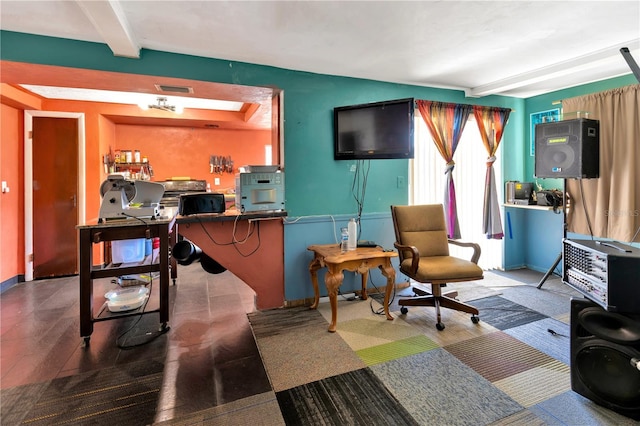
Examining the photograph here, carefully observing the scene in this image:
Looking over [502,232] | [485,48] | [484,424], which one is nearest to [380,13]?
[485,48]

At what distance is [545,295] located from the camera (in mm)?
3354

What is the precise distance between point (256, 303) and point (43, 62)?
267cm

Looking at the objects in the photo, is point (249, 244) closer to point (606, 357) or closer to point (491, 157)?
point (606, 357)

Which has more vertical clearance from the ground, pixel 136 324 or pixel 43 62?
pixel 43 62

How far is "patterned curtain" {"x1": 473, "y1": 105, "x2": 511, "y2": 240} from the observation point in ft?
12.9

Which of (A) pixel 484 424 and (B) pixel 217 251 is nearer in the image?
(A) pixel 484 424

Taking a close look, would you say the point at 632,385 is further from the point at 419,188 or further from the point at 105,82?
the point at 105,82

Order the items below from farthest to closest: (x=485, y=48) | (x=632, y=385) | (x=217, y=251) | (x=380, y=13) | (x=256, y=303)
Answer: (x=256, y=303) < (x=217, y=251) < (x=485, y=48) < (x=380, y=13) < (x=632, y=385)

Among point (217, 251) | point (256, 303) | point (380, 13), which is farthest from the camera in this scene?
point (256, 303)

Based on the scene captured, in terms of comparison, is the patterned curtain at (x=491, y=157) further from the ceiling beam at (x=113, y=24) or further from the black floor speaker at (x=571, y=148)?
the ceiling beam at (x=113, y=24)

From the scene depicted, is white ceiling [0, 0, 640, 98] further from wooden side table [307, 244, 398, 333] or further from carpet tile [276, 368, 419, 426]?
carpet tile [276, 368, 419, 426]

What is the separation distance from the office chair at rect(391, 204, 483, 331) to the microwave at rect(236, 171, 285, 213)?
3.92ft

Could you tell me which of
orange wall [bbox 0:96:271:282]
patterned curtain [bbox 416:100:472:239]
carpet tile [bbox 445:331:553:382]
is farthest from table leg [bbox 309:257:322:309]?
orange wall [bbox 0:96:271:282]

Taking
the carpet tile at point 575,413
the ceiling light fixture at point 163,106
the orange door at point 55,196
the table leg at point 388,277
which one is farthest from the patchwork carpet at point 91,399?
the ceiling light fixture at point 163,106
